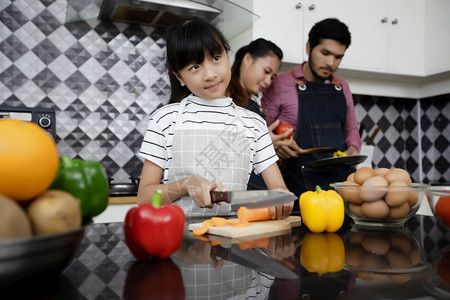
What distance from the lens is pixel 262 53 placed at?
189cm

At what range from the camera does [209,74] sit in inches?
41.6

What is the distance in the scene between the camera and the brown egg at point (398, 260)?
0.56 m

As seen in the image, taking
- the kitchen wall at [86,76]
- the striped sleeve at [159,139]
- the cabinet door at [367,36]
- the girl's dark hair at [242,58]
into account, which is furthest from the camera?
the cabinet door at [367,36]

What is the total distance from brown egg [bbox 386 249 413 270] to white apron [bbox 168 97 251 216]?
0.61 meters

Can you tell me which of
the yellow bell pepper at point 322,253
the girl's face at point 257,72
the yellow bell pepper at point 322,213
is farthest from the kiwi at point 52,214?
the girl's face at point 257,72

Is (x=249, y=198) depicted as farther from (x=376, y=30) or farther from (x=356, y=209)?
(x=376, y=30)

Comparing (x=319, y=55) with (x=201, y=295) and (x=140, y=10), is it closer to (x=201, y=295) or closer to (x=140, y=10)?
(x=140, y=10)

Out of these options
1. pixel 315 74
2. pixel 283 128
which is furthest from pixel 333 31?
pixel 283 128

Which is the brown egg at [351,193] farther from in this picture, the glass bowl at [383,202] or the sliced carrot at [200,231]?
the sliced carrot at [200,231]

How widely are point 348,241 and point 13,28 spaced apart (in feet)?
6.90

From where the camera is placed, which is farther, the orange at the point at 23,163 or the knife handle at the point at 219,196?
the knife handle at the point at 219,196

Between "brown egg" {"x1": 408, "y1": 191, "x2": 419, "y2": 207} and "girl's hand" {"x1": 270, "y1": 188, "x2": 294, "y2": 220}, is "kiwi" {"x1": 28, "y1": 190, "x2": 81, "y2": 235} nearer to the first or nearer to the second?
"girl's hand" {"x1": 270, "y1": 188, "x2": 294, "y2": 220}

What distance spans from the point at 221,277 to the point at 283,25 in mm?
1969

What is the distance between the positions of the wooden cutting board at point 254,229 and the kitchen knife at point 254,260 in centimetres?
8
